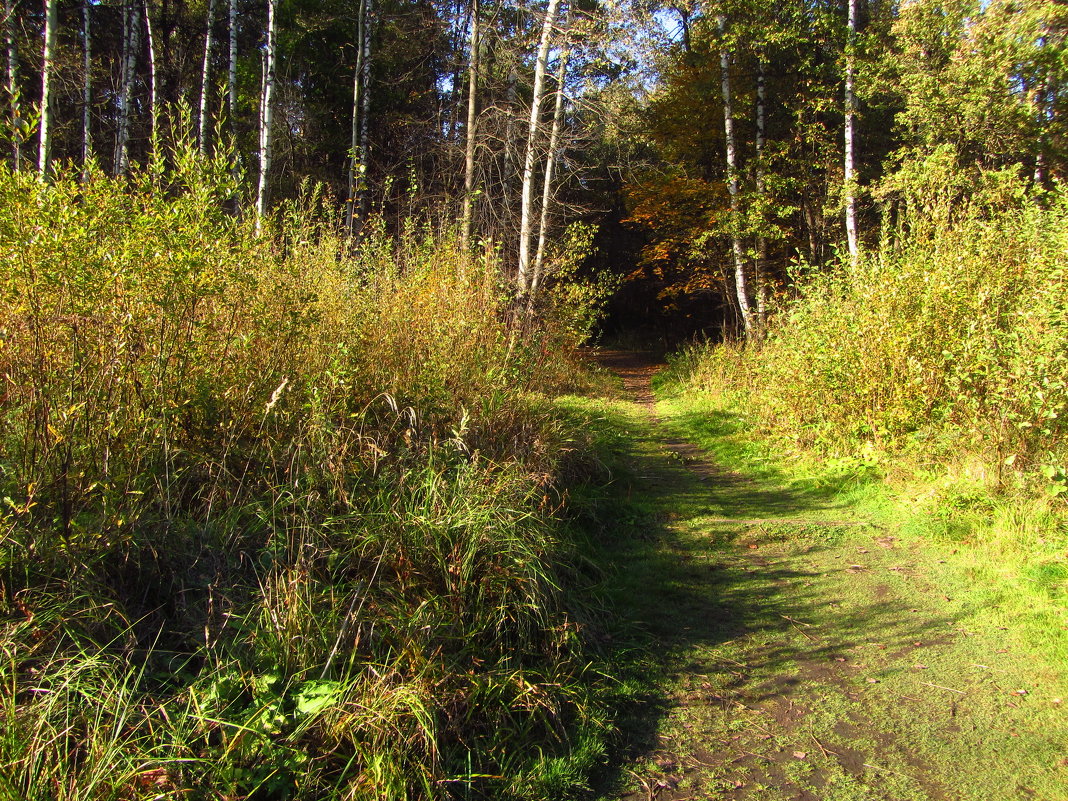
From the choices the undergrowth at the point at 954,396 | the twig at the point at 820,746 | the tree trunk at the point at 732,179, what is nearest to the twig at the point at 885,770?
the twig at the point at 820,746

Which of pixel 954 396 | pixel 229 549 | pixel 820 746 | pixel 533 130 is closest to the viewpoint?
pixel 820 746

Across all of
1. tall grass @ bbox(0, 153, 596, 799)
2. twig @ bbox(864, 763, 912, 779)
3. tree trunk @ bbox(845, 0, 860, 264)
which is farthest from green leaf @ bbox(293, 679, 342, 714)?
tree trunk @ bbox(845, 0, 860, 264)

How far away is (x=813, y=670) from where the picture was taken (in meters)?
3.73

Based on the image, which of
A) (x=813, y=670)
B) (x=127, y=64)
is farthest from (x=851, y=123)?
(x=127, y=64)

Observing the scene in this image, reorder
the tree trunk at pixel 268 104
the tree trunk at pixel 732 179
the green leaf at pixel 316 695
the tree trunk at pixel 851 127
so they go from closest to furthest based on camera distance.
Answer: the green leaf at pixel 316 695 → the tree trunk at pixel 268 104 → the tree trunk at pixel 851 127 → the tree trunk at pixel 732 179

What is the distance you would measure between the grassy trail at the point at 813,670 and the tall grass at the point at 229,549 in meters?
0.62

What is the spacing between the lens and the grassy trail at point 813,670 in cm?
290

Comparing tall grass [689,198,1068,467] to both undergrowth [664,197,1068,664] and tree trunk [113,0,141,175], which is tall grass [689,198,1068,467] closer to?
undergrowth [664,197,1068,664]

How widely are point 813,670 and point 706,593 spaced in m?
0.99

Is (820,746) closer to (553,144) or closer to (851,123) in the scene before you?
(553,144)

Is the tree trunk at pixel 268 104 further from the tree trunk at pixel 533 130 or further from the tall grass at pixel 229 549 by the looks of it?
the tall grass at pixel 229 549

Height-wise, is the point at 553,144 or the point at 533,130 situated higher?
the point at 533,130

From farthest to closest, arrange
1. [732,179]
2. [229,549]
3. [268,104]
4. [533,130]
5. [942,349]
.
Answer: [732,179] → [533,130] → [268,104] → [942,349] → [229,549]

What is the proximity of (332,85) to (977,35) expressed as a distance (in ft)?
53.1
